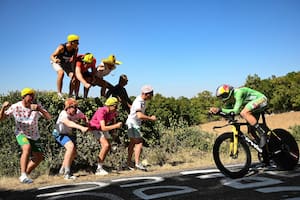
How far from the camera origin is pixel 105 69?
8.35 meters

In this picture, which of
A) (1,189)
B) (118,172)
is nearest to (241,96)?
(118,172)

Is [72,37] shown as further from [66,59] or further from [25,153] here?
[25,153]

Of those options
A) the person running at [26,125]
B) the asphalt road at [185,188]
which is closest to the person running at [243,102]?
the asphalt road at [185,188]

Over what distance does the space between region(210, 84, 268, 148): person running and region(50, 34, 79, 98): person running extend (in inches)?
144

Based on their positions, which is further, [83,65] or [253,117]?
[83,65]

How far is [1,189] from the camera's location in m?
5.77

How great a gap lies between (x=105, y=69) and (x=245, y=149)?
4.09 metres

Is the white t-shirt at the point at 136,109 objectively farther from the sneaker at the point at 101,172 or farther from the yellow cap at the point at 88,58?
the yellow cap at the point at 88,58

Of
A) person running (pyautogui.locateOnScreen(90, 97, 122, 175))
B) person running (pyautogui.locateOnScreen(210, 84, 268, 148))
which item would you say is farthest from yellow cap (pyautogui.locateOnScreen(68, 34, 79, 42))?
person running (pyautogui.locateOnScreen(210, 84, 268, 148))

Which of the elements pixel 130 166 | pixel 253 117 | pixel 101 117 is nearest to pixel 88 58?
pixel 101 117

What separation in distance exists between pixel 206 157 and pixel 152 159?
5.10 feet

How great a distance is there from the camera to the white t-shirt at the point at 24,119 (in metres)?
5.90

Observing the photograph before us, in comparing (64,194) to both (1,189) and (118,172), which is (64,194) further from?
(118,172)

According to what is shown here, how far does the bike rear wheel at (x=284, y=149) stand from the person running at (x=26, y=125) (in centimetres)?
411
